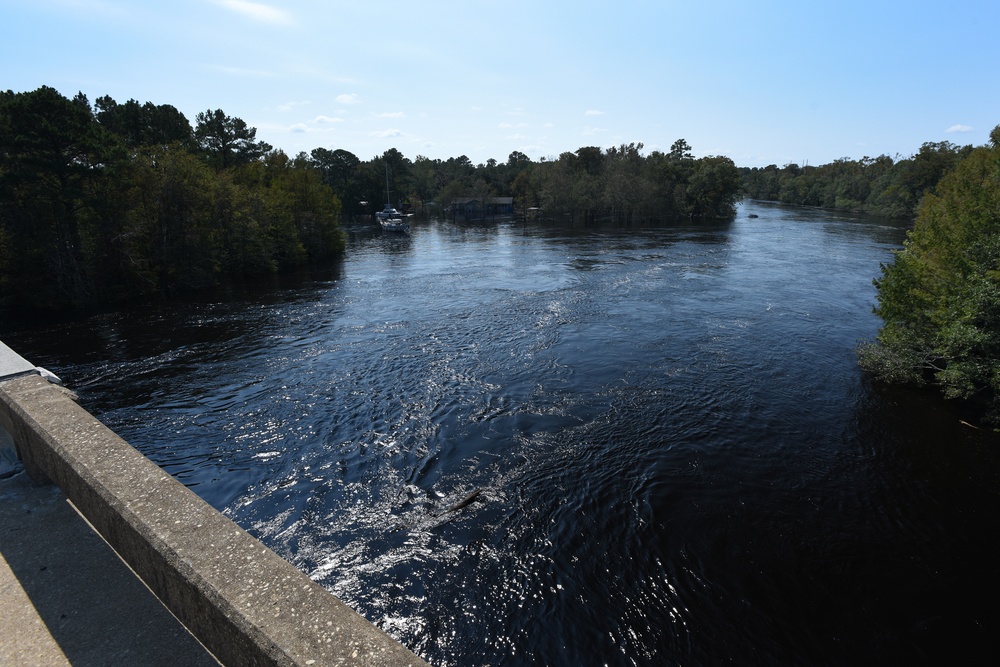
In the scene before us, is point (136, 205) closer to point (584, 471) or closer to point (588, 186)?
point (584, 471)

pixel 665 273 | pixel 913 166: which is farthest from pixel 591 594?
pixel 913 166

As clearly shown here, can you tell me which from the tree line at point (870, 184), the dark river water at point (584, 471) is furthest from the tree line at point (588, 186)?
the dark river water at point (584, 471)

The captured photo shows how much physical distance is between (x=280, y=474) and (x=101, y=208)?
2805 cm

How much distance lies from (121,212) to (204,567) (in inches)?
1568

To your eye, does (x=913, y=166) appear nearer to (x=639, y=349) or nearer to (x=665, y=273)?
(x=665, y=273)

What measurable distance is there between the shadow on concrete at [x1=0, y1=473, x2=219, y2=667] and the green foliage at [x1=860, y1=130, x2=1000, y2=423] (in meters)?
21.2

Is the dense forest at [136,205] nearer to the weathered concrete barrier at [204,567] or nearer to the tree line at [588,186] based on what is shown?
the weathered concrete barrier at [204,567]

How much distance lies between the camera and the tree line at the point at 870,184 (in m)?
86.1

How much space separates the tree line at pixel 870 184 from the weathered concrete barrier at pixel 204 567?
8591 centimetres

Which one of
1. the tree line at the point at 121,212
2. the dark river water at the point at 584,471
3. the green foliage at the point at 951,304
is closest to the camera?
the dark river water at the point at 584,471

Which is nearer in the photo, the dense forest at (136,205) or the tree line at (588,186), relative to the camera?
the dense forest at (136,205)

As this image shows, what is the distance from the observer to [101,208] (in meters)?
31.2

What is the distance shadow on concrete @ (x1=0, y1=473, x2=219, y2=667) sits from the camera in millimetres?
3801

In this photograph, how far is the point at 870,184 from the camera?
375ft
